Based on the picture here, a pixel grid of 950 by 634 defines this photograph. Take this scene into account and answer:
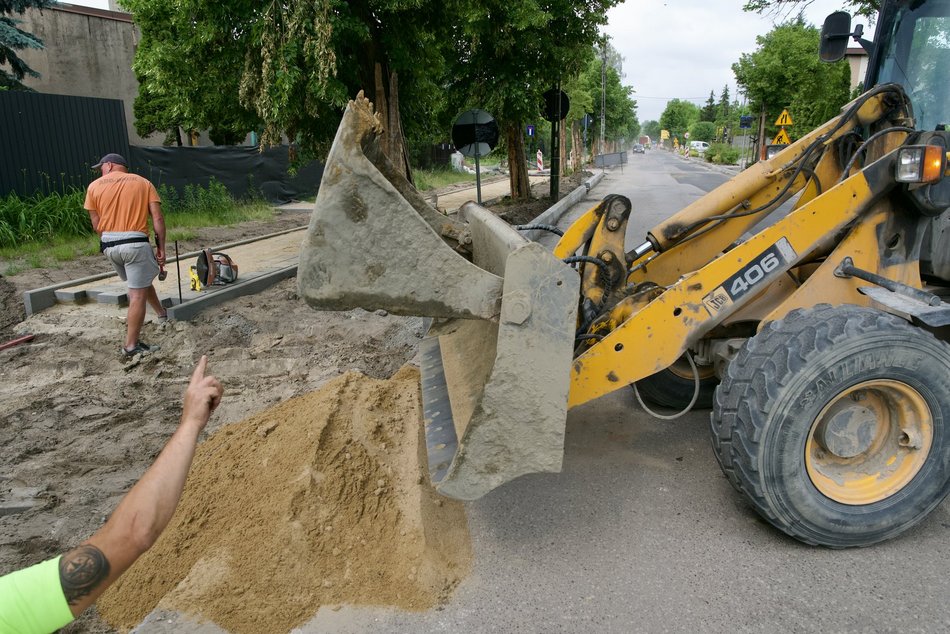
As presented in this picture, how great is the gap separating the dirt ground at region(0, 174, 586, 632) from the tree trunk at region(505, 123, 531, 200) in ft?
34.9

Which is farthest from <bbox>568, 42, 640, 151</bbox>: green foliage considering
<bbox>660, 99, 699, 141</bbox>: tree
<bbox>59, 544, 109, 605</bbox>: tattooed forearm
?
<bbox>660, 99, 699, 141</bbox>: tree

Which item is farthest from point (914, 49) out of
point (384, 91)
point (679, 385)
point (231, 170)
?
point (231, 170)

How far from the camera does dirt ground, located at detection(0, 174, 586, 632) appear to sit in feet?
10.7

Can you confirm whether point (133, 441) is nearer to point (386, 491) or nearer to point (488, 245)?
point (386, 491)

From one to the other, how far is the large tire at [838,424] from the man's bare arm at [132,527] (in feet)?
6.96

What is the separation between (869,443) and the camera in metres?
3.03

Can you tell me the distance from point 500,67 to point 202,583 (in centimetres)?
1382

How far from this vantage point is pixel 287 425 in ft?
13.4

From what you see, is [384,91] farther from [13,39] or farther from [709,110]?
[709,110]

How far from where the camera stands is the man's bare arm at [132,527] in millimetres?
1566

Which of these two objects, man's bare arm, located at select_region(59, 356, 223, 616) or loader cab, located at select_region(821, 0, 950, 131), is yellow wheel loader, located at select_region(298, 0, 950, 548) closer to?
loader cab, located at select_region(821, 0, 950, 131)

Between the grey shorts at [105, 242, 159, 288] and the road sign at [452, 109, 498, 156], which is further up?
the road sign at [452, 109, 498, 156]

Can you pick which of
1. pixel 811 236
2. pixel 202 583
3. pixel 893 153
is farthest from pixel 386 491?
pixel 893 153

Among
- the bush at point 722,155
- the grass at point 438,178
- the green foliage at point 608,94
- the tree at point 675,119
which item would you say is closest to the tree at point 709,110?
the tree at point 675,119
